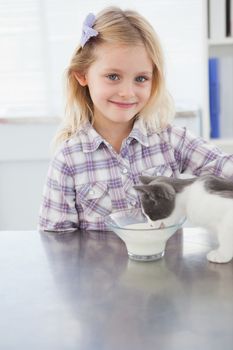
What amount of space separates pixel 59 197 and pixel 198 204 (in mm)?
551

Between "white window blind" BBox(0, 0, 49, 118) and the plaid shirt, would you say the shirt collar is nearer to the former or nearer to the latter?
the plaid shirt

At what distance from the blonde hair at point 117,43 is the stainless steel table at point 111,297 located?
50cm

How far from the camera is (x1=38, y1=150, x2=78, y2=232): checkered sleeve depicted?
1410 mm

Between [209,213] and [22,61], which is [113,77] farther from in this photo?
[22,61]

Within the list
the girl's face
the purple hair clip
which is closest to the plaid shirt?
the girl's face

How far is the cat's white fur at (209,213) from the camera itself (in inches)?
37.6

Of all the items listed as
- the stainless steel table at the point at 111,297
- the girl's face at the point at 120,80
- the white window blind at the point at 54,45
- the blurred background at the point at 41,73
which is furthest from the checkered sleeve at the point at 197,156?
the white window blind at the point at 54,45

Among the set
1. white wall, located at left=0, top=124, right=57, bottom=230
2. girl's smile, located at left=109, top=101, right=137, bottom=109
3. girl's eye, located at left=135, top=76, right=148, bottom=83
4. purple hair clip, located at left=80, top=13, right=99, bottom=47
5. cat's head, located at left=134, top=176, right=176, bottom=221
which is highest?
purple hair clip, located at left=80, top=13, right=99, bottom=47

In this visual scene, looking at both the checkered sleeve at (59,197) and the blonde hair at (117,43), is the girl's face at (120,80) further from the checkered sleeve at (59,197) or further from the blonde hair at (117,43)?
the checkered sleeve at (59,197)

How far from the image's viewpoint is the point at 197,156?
1480mm

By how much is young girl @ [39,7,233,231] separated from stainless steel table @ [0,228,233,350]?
28cm

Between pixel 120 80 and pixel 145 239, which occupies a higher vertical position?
pixel 120 80

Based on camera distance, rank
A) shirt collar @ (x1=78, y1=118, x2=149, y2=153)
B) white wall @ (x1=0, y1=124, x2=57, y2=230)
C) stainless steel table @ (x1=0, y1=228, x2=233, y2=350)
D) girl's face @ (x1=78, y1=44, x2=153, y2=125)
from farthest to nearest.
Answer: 1. white wall @ (x1=0, y1=124, x2=57, y2=230)
2. shirt collar @ (x1=78, y1=118, x2=149, y2=153)
3. girl's face @ (x1=78, y1=44, x2=153, y2=125)
4. stainless steel table @ (x1=0, y1=228, x2=233, y2=350)

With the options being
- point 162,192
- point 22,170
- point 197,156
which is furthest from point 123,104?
point 22,170
